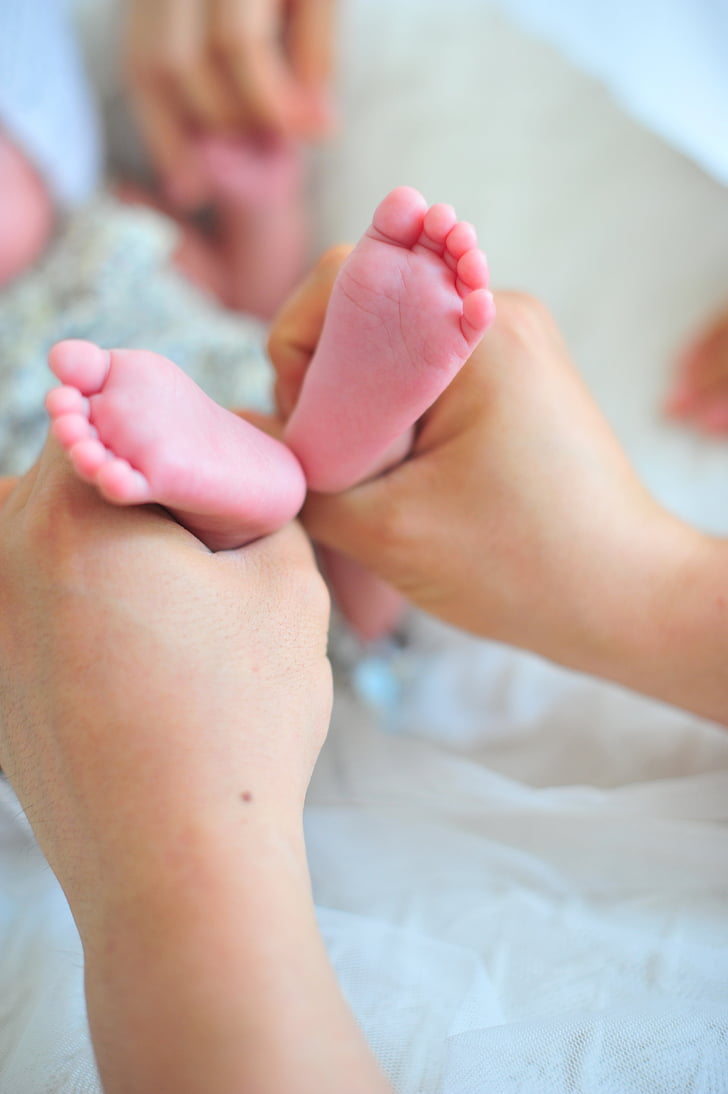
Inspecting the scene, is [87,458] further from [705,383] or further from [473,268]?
[705,383]

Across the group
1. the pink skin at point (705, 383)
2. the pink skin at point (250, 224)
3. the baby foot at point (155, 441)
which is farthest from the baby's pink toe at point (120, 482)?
the pink skin at point (250, 224)

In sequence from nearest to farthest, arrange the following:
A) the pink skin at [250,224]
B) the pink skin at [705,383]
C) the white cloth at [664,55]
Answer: the white cloth at [664,55], the pink skin at [705,383], the pink skin at [250,224]

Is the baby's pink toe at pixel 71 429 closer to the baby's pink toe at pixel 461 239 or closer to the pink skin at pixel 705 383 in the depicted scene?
the baby's pink toe at pixel 461 239

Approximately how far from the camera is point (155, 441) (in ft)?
1.37

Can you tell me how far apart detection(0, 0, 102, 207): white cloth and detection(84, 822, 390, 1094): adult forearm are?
0.87 meters

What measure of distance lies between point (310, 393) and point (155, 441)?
0.13 m

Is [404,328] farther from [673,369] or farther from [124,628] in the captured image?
[673,369]

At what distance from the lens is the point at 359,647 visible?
0.89 m

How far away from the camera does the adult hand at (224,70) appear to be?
40.1 inches

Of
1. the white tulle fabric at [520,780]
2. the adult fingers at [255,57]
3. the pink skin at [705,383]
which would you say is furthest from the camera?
the adult fingers at [255,57]

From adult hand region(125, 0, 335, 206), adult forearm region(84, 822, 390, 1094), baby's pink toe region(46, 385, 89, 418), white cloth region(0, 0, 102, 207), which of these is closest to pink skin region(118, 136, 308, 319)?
adult hand region(125, 0, 335, 206)

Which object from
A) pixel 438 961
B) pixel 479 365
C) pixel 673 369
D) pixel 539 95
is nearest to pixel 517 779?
pixel 438 961

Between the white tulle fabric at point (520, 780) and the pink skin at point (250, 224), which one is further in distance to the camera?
the pink skin at point (250, 224)

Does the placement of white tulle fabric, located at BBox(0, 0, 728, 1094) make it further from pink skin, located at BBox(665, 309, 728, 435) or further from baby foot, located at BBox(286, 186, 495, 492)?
baby foot, located at BBox(286, 186, 495, 492)
